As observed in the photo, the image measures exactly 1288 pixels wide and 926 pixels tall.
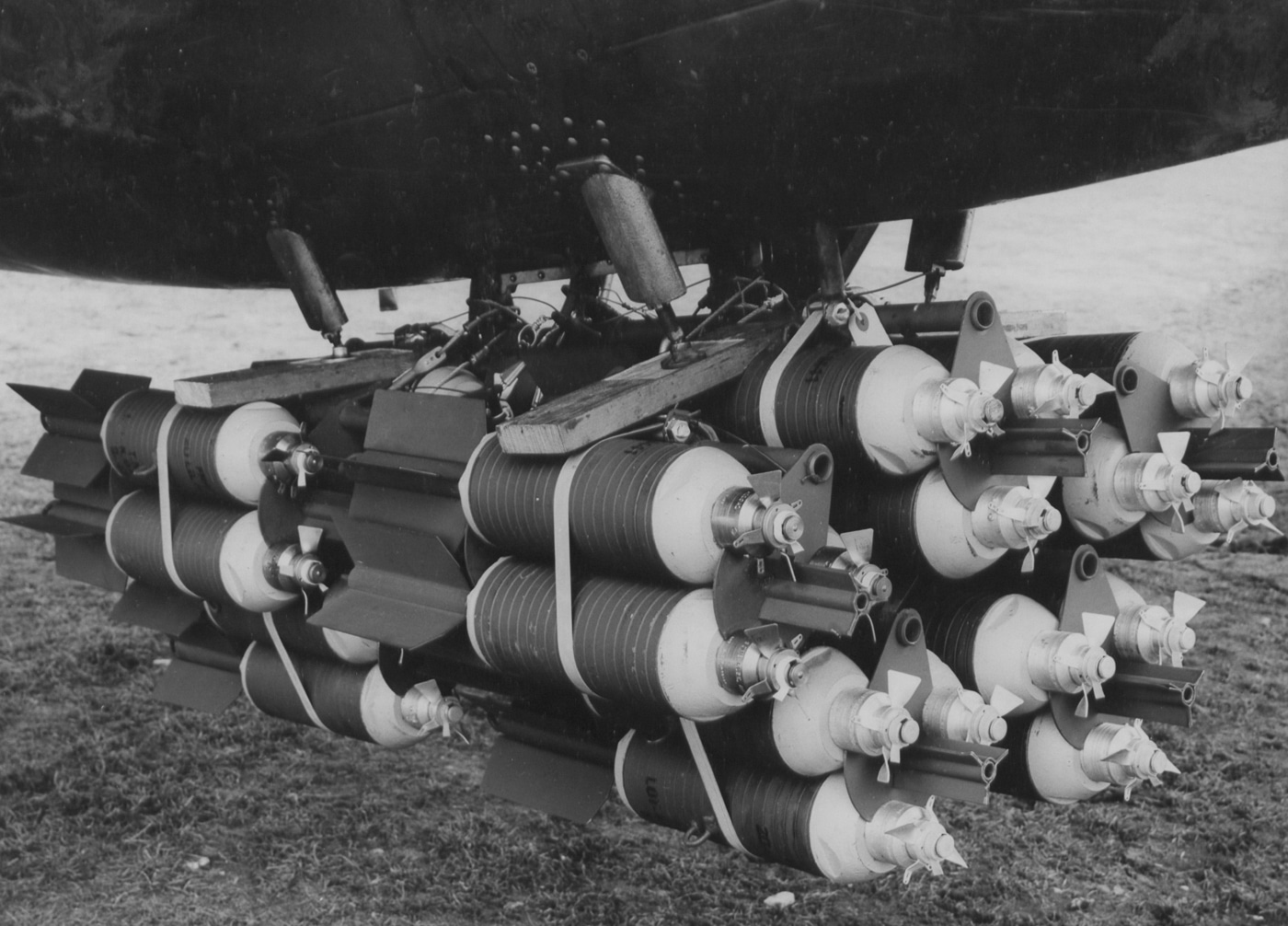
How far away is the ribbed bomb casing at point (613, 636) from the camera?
75.9 inches

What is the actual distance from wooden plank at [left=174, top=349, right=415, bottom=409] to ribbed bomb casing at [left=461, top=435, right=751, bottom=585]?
888 millimetres

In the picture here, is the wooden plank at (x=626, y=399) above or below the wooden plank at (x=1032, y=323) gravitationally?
above

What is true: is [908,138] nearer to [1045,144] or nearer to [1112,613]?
[1045,144]

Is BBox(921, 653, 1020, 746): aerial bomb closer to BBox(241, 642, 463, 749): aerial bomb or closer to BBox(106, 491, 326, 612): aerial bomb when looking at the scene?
BBox(241, 642, 463, 749): aerial bomb

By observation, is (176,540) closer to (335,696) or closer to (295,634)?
(295,634)

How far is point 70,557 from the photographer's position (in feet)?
12.8

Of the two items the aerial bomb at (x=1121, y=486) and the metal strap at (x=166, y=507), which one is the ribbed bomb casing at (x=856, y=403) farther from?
the metal strap at (x=166, y=507)

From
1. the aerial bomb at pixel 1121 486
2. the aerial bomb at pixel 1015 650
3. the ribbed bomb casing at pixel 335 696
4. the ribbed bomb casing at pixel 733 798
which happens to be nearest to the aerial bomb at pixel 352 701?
the ribbed bomb casing at pixel 335 696

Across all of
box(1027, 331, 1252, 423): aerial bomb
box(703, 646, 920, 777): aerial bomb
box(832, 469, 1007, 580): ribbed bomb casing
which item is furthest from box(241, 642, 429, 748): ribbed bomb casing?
box(1027, 331, 1252, 423): aerial bomb

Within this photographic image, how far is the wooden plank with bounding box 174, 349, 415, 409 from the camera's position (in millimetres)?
2902

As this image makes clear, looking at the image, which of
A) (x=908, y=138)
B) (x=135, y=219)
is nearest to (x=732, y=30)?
(x=908, y=138)

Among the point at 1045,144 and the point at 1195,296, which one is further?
the point at 1195,296

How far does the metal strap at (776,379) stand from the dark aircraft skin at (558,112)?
30 cm

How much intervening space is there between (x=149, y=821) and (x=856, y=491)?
8.29 ft
